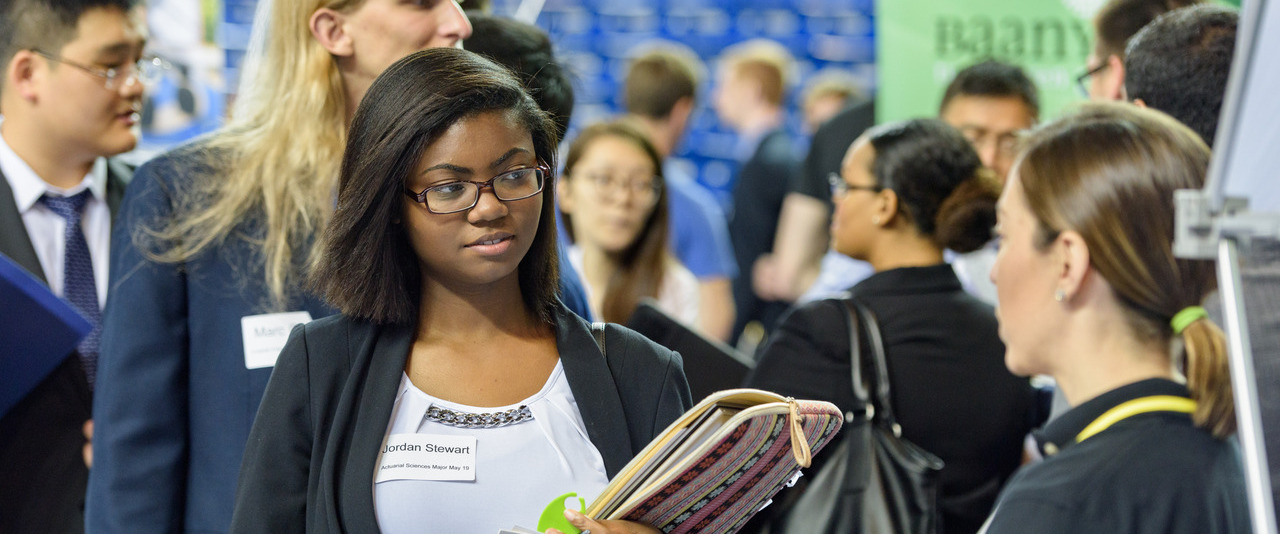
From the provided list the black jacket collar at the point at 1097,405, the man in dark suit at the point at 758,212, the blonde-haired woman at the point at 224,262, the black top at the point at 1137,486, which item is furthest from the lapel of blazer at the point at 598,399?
the man in dark suit at the point at 758,212

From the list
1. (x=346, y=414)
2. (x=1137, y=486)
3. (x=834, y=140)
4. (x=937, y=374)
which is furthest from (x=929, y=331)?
(x=834, y=140)

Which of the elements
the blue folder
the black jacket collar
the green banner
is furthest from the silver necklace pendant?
the green banner

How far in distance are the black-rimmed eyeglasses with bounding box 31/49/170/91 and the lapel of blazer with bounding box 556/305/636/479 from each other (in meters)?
1.67

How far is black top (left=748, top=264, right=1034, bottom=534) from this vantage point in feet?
8.39

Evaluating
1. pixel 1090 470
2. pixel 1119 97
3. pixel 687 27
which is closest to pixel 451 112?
pixel 1090 470

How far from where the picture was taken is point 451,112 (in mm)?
1275

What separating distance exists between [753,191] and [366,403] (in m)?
5.03

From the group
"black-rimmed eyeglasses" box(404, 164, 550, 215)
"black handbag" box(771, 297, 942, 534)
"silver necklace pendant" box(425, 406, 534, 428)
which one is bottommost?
"black handbag" box(771, 297, 942, 534)

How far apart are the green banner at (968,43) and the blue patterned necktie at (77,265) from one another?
2.69 metres

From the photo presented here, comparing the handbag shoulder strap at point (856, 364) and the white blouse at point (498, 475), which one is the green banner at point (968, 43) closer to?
the handbag shoulder strap at point (856, 364)

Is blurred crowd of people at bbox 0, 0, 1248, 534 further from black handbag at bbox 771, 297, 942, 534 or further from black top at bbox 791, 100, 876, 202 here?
black top at bbox 791, 100, 876, 202

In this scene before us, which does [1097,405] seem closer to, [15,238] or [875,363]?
[875,363]

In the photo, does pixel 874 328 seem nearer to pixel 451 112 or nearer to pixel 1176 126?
pixel 1176 126

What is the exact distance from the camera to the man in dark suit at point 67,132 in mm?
2408
